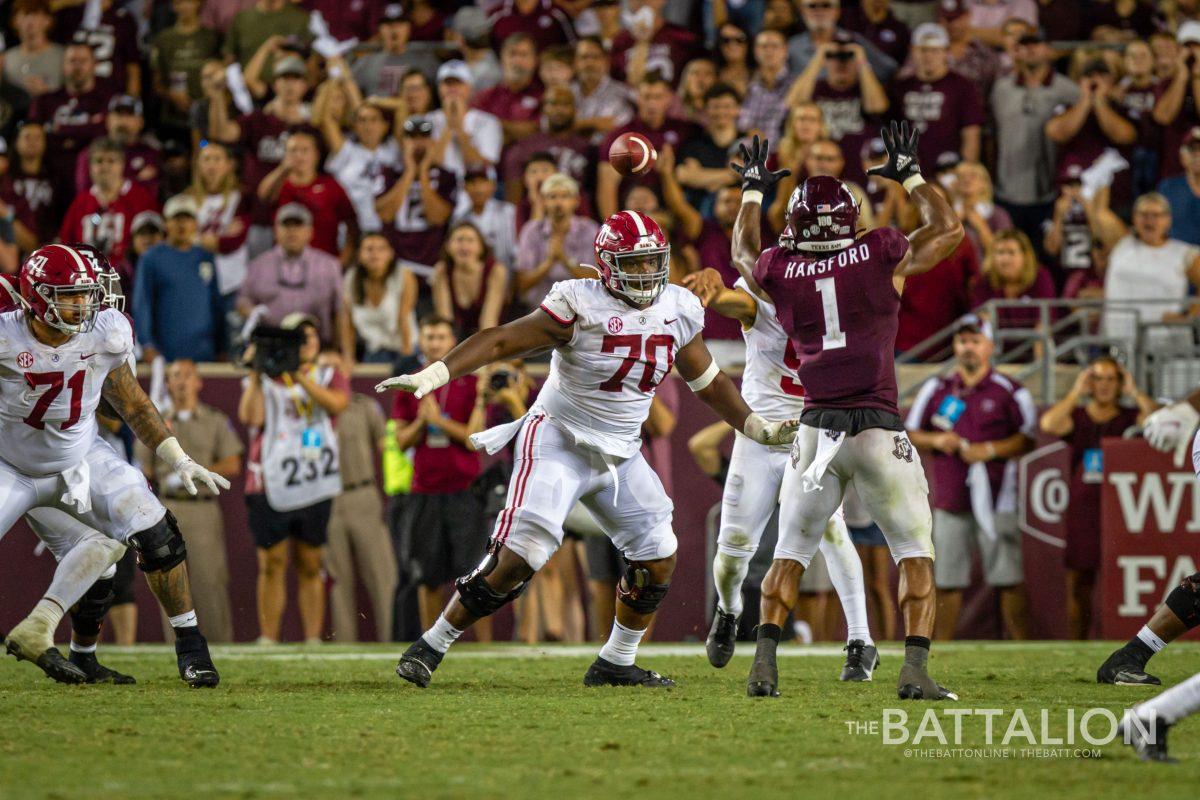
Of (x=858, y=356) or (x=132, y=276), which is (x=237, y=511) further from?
(x=858, y=356)

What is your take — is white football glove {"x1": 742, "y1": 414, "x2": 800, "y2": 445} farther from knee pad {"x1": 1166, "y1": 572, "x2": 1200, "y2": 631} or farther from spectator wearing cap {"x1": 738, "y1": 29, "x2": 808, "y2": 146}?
spectator wearing cap {"x1": 738, "y1": 29, "x2": 808, "y2": 146}

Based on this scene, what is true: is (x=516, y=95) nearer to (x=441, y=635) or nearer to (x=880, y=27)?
(x=880, y=27)

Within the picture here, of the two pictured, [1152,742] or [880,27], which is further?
[880,27]

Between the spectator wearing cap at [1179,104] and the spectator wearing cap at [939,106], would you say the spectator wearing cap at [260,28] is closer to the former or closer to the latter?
the spectator wearing cap at [939,106]

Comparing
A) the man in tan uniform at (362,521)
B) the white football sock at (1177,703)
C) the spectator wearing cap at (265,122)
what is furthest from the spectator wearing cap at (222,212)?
the white football sock at (1177,703)

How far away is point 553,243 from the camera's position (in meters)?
12.2

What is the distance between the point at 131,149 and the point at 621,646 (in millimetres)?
7965

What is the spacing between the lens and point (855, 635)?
7980mm

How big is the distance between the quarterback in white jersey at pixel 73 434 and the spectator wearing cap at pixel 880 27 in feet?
27.7

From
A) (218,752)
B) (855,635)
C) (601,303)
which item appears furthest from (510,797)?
(855,635)

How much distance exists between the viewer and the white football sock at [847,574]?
26.3ft

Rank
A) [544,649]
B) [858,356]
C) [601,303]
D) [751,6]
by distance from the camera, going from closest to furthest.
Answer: [858,356] < [601,303] < [544,649] < [751,6]

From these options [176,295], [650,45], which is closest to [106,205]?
[176,295]

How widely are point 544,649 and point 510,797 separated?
18.9 ft
